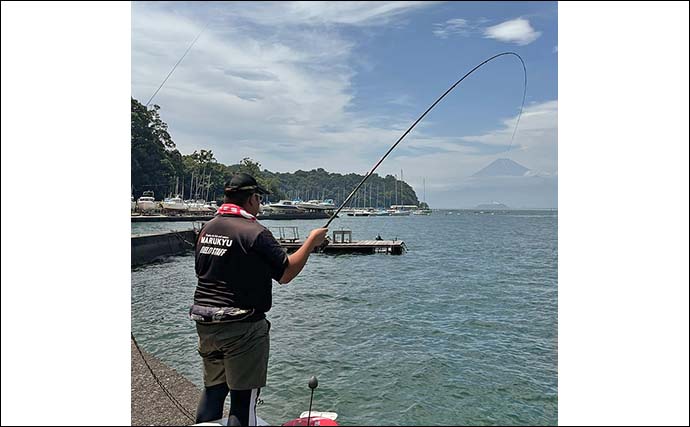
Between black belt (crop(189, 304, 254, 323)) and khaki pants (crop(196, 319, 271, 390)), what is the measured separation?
0.02m

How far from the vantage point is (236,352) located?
2797mm

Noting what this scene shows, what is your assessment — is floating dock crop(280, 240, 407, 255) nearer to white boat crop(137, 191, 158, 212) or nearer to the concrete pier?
the concrete pier

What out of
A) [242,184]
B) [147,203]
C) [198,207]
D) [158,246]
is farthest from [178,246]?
[242,184]

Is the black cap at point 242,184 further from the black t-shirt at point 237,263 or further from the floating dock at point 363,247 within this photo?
the floating dock at point 363,247

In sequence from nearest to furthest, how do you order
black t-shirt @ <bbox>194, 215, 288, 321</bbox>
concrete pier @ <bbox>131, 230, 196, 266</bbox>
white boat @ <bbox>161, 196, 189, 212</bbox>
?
black t-shirt @ <bbox>194, 215, 288, 321</bbox>, concrete pier @ <bbox>131, 230, 196, 266</bbox>, white boat @ <bbox>161, 196, 189, 212</bbox>

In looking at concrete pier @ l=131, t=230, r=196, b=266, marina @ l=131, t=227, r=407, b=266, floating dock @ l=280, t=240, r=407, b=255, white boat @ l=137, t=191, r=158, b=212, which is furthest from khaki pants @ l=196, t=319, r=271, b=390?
white boat @ l=137, t=191, r=158, b=212

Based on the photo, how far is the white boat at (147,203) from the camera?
48906 millimetres

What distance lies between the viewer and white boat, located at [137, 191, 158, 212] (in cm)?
4891

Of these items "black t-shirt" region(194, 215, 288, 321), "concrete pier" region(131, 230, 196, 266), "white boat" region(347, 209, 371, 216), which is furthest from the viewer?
"white boat" region(347, 209, 371, 216)
